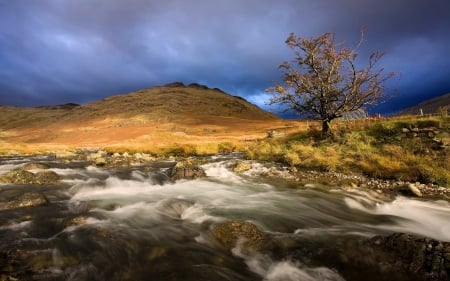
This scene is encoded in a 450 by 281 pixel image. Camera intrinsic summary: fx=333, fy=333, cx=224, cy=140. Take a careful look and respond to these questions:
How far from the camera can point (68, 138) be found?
5897 centimetres

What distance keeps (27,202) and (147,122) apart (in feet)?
180

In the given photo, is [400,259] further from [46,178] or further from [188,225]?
[46,178]

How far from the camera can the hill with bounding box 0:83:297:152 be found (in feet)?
154

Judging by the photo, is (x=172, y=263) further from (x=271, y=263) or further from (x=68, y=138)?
(x=68, y=138)

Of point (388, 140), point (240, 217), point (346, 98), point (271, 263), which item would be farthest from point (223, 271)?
point (346, 98)

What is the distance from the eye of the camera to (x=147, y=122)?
212ft

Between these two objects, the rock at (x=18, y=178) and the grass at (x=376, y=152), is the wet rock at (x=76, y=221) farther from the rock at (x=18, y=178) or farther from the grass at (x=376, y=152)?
the grass at (x=376, y=152)

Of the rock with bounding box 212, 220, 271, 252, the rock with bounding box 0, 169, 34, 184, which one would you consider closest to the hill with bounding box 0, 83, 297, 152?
the rock with bounding box 0, 169, 34, 184

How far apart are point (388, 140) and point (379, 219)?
8.55 metres

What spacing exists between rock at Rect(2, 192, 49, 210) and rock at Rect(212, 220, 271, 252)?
638 centimetres

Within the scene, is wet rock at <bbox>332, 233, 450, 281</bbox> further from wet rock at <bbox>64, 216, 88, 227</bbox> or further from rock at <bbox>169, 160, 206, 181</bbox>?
rock at <bbox>169, 160, 206, 181</bbox>

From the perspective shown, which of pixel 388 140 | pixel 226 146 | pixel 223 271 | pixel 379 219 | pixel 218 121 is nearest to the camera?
pixel 223 271

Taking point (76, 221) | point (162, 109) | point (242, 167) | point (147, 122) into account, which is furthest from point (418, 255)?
point (162, 109)

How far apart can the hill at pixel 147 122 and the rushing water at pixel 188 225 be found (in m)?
19.4
